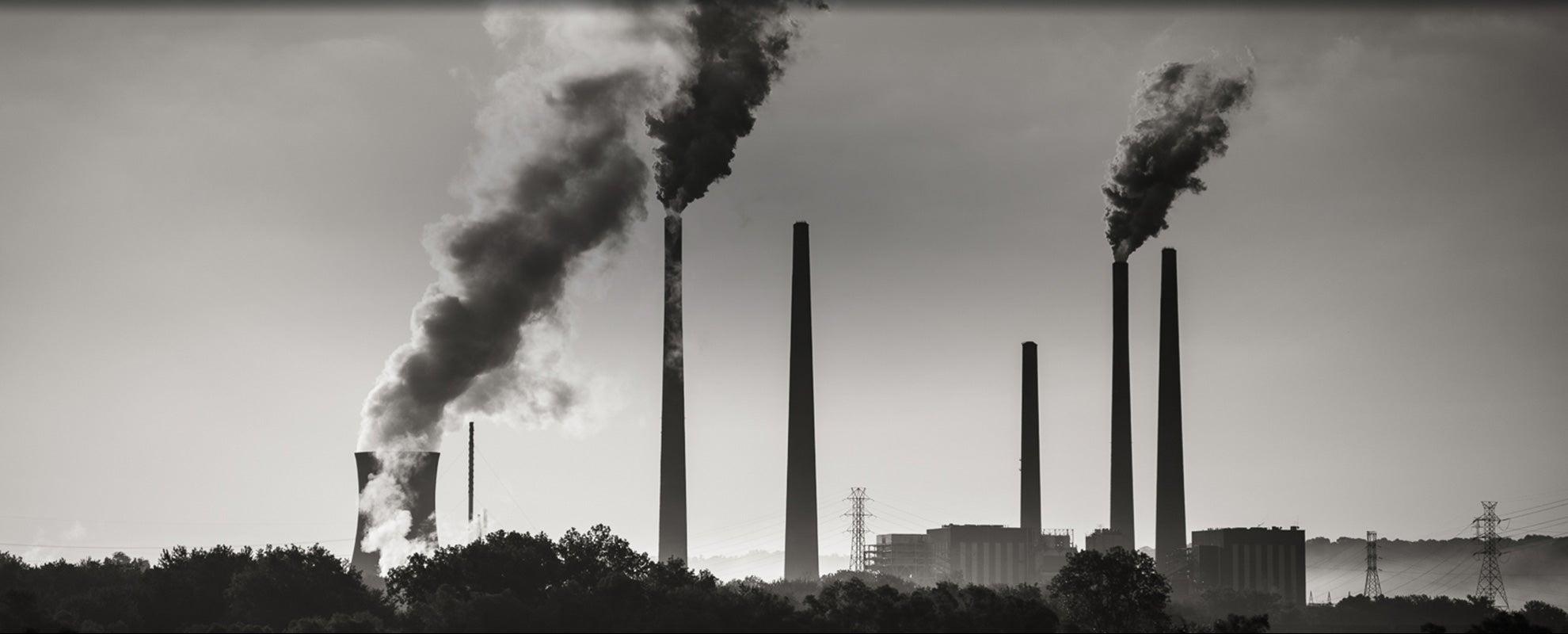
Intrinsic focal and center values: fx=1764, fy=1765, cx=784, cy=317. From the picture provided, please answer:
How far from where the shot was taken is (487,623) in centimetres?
6706

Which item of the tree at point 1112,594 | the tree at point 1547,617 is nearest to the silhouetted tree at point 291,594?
the tree at point 1112,594

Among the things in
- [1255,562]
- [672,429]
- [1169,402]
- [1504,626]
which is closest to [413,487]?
[672,429]

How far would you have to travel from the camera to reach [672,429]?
91.1 meters

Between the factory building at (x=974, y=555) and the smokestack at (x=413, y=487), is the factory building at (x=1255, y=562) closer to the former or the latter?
the factory building at (x=974, y=555)

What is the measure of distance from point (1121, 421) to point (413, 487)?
180ft

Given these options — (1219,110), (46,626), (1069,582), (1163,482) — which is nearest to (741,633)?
(1069,582)

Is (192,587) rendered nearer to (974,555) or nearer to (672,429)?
(672,429)

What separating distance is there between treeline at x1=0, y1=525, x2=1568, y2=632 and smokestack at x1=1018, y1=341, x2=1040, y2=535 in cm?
2893

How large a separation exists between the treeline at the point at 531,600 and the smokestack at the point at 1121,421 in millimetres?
24475

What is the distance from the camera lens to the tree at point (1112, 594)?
79.4 m

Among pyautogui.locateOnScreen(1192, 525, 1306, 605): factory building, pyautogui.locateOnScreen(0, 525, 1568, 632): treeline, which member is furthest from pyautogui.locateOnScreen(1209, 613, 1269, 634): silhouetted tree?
pyautogui.locateOnScreen(1192, 525, 1306, 605): factory building

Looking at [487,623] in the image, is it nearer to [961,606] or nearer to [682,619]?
[682,619]

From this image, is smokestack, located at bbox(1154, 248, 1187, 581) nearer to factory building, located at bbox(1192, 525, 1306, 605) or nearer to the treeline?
factory building, located at bbox(1192, 525, 1306, 605)

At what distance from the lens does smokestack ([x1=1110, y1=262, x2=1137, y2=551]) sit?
113500 millimetres
